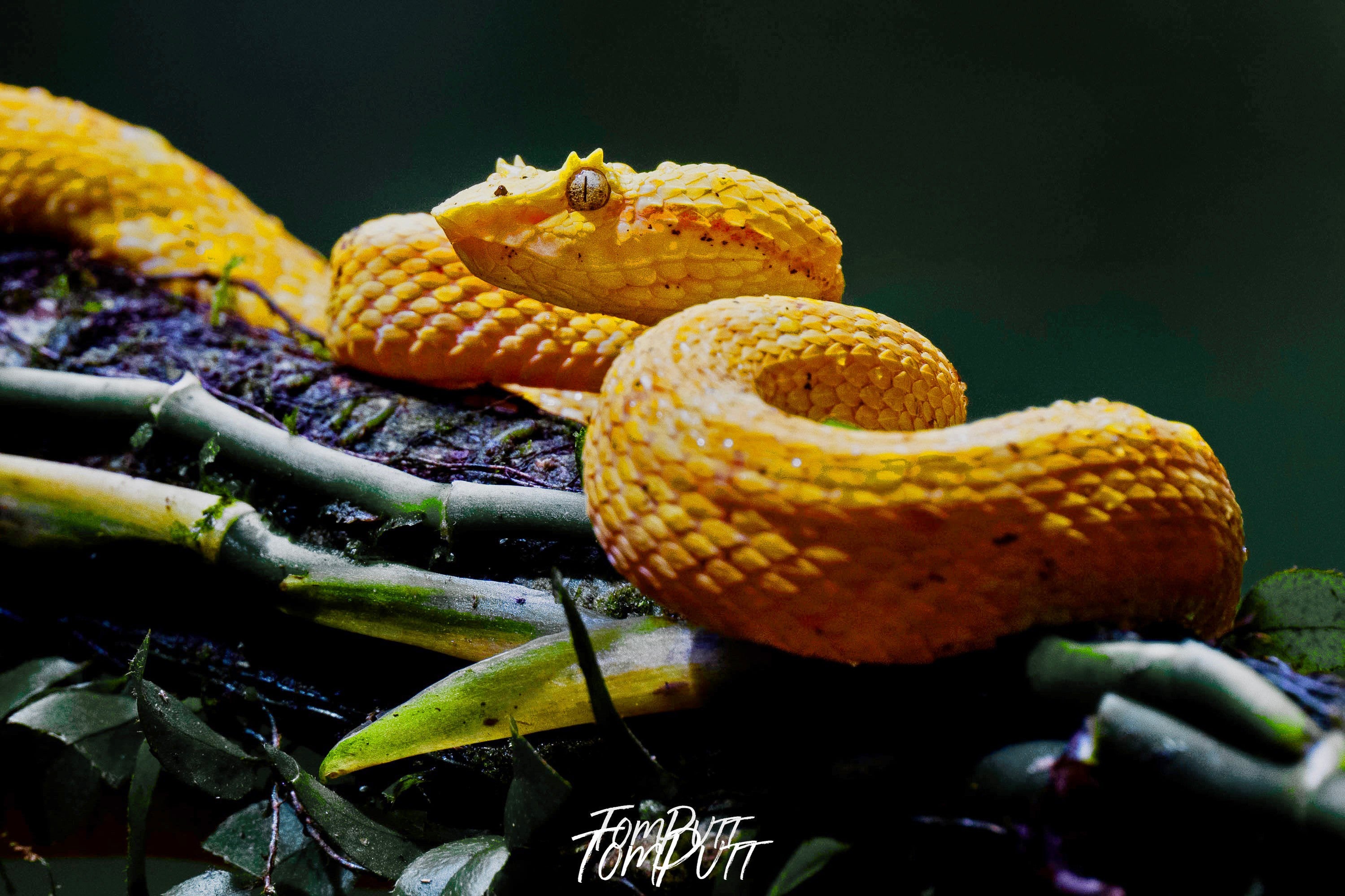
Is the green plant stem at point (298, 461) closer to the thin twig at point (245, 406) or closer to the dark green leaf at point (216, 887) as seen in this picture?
the thin twig at point (245, 406)

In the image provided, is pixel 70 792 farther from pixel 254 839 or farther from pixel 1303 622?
pixel 1303 622

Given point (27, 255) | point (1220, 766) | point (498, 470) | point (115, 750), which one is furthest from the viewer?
point (27, 255)

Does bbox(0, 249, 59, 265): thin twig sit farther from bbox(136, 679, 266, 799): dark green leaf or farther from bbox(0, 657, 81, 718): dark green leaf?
bbox(136, 679, 266, 799): dark green leaf

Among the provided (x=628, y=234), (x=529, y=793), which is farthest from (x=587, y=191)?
(x=529, y=793)

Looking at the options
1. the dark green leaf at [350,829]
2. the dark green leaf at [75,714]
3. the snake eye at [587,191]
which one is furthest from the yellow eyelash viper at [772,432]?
the dark green leaf at [75,714]

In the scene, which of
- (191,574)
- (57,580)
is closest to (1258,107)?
(191,574)
